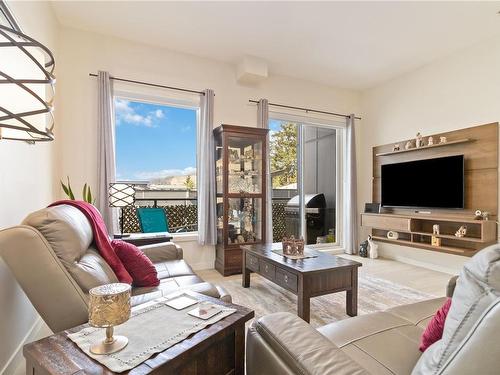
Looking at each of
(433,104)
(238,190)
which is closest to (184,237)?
(238,190)

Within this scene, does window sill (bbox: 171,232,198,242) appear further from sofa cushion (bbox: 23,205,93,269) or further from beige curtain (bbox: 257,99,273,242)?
sofa cushion (bbox: 23,205,93,269)

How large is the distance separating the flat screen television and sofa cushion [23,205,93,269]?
4.25 m

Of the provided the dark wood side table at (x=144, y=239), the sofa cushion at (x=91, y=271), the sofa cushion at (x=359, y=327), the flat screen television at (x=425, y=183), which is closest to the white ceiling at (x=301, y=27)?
the flat screen television at (x=425, y=183)

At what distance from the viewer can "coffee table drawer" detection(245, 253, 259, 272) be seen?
294cm

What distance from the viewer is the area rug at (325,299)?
2.58 meters

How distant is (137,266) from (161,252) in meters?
0.70

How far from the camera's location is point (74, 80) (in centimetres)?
343

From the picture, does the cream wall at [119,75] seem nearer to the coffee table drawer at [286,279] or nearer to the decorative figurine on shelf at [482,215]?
the coffee table drawer at [286,279]

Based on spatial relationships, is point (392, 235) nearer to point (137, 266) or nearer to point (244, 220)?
point (244, 220)

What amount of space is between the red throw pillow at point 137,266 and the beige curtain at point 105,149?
164 cm

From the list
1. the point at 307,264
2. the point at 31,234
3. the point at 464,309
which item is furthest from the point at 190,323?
the point at 307,264

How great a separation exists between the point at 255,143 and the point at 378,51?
210 cm

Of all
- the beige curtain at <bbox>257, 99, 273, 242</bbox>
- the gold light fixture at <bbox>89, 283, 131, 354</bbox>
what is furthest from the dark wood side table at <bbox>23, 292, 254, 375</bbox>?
the beige curtain at <bbox>257, 99, 273, 242</bbox>

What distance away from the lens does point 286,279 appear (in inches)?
95.7
